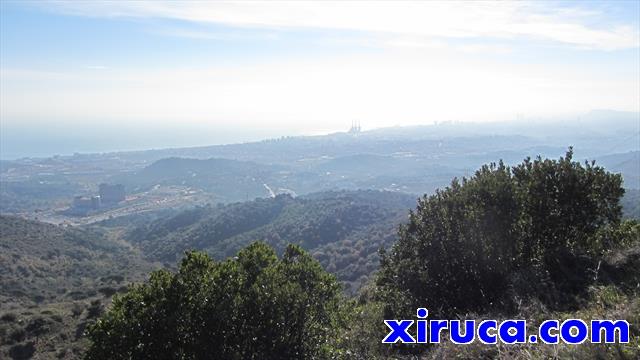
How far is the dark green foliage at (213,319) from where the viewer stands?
404 inches

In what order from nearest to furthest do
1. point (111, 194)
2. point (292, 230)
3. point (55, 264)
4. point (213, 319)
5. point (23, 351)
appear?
point (213, 319) < point (23, 351) < point (55, 264) < point (292, 230) < point (111, 194)

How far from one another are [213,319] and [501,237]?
9395mm

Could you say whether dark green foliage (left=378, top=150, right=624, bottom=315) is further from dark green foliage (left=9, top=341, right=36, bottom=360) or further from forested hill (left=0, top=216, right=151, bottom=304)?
forested hill (left=0, top=216, right=151, bottom=304)

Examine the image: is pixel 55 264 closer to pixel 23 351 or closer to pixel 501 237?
pixel 23 351

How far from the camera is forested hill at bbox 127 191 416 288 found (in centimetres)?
8494

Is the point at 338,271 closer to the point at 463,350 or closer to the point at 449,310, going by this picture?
the point at 449,310

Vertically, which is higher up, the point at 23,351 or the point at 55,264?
the point at 23,351

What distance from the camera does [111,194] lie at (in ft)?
609

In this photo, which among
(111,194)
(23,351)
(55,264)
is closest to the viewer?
(23,351)

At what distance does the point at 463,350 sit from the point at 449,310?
17.9ft

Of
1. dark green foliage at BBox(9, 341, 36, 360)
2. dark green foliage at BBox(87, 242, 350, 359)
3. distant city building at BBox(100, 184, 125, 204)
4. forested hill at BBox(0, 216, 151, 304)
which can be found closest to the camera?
dark green foliage at BBox(87, 242, 350, 359)

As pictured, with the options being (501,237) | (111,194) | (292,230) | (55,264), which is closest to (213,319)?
(501,237)

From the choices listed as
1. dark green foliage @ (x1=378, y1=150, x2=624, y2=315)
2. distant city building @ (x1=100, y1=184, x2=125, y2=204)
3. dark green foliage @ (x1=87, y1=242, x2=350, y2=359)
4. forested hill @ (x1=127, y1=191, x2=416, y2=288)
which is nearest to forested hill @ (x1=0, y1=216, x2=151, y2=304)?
forested hill @ (x1=127, y1=191, x2=416, y2=288)

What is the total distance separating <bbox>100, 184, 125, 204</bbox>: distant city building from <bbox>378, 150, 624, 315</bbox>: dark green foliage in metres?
186
